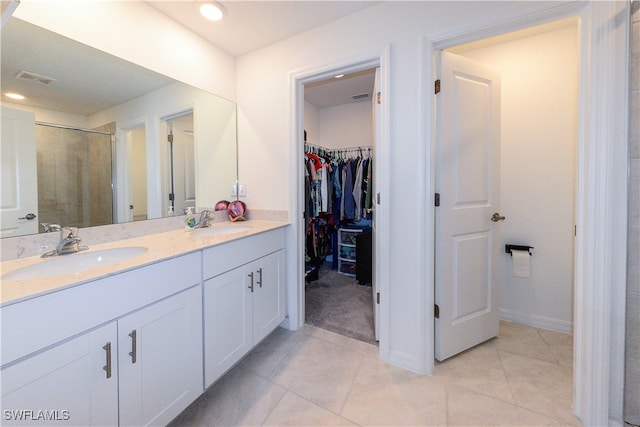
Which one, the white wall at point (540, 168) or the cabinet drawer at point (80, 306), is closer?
the cabinet drawer at point (80, 306)

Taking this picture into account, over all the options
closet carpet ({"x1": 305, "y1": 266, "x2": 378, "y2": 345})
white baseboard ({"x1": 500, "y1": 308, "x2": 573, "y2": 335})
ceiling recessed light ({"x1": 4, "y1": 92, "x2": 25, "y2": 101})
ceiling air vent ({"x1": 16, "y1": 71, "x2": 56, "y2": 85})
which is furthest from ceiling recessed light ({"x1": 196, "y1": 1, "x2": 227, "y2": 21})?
white baseboard ({"x1": 500, "y1": 308, "x2": 573, "y2": 335})

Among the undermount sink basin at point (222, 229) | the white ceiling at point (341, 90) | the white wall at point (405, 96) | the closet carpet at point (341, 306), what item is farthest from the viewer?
the white ceiling at point (341, 90)

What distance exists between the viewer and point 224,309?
1395mm

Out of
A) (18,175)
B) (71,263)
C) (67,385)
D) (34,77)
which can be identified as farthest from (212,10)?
(67,385)

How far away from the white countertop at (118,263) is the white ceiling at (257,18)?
142 cm

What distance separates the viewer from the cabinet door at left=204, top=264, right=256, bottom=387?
1298 millimetres

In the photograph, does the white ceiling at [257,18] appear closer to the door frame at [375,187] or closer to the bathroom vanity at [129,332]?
the door frame at [375,187]

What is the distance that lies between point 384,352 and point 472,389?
1.63 ft

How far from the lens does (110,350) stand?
0.90 m

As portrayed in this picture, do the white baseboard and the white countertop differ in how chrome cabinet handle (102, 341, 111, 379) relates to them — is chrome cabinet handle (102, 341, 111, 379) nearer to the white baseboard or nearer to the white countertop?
the white countertop

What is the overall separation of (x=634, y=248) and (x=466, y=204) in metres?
0.73

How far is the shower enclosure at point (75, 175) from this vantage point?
48.8 inches

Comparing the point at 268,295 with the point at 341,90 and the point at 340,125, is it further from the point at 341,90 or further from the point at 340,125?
the point at 340,125

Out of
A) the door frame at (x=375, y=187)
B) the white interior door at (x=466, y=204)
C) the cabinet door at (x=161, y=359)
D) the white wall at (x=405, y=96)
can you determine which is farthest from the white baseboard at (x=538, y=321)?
the cabinet door at (x=161, y=359)
